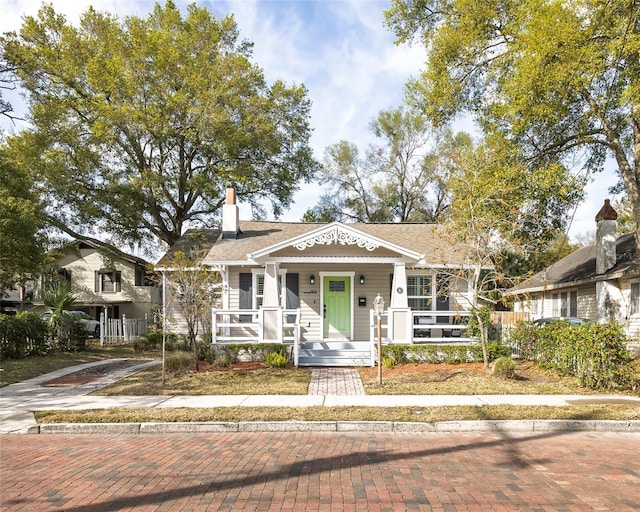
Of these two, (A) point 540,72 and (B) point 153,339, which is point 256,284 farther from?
(A) point 540,72

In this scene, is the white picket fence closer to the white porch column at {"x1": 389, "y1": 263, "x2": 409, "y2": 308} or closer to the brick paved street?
the white porch column at {"x1": 389, "y1": 263, "x2": 409, "y2": 308}

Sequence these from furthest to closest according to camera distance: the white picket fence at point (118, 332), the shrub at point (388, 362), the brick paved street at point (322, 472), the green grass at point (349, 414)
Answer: the white picket fence at point (118, 332), the shrub at point (388, 362), the green grass at point (349, 414), the brick paved street at point (322, 472)

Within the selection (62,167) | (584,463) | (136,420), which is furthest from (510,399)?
(62,167)

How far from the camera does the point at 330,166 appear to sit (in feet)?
137

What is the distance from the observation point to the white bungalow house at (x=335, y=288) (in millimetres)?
15062

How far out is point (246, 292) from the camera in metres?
17.4

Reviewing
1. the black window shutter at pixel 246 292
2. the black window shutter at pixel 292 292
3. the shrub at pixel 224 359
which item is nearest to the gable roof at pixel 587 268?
the black window shutter at pixel 292 292

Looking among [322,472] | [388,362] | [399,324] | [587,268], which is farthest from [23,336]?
Result: [587,268]

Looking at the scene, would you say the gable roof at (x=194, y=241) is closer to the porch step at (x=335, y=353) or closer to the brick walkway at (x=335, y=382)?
the porch step at (x=335, y=353)

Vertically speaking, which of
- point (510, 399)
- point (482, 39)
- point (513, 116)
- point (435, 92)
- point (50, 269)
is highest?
point (482, 39)

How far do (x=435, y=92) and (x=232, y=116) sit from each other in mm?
12786

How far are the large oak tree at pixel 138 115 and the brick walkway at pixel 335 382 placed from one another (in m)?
15.5

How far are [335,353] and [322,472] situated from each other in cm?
942

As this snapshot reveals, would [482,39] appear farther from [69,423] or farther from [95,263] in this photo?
[95,263]
